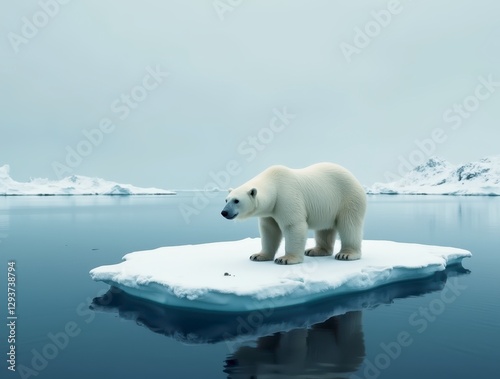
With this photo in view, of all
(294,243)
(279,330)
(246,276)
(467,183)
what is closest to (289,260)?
(294,243)

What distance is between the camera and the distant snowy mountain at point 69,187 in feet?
304

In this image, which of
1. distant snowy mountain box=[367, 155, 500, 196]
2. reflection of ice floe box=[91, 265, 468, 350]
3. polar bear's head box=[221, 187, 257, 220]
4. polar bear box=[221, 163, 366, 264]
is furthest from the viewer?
distant snowy mountain box=[367, 155, 500, 196]

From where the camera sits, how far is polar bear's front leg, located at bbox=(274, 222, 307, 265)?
7.89m

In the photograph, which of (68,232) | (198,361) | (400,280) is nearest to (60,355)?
(198,361)

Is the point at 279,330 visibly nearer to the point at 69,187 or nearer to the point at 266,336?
the point at 266,336

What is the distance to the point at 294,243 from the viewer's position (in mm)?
7938

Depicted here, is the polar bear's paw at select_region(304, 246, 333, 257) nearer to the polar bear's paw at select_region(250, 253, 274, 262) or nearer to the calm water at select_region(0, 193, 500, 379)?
the polar bear's paw at select_region(250, 253, 274, 262)

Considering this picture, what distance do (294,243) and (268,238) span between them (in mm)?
835

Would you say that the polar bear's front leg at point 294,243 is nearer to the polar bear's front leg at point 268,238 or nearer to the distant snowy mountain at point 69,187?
the polar bear's front leg at point 268,238

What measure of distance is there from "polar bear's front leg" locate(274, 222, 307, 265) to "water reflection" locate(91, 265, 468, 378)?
3.97ft

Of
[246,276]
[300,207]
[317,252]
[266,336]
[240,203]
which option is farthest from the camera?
[317,252]

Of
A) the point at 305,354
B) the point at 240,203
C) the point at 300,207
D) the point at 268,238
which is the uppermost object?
the point at 240,203

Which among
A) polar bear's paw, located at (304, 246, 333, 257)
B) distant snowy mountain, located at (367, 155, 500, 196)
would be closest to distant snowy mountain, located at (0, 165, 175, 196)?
distant snowy mountain, located at (367, 155, 500, 196)

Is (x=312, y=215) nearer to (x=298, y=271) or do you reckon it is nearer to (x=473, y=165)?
(x=298, y=271)
